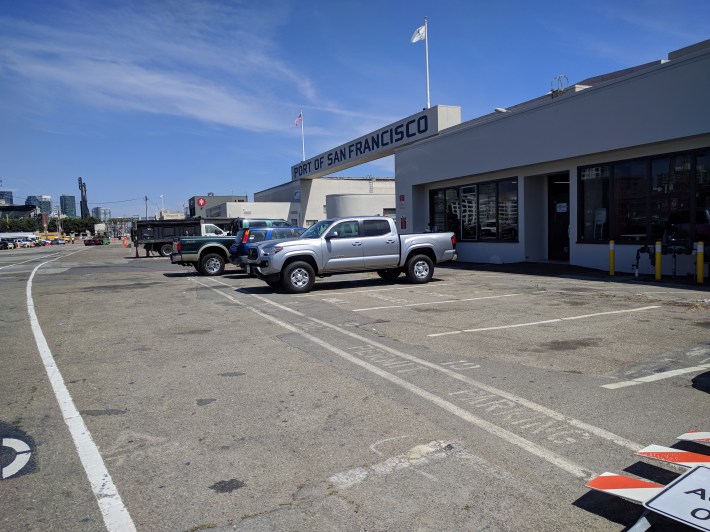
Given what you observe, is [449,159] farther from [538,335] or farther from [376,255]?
[538,335]

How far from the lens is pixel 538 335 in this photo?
26.3ft

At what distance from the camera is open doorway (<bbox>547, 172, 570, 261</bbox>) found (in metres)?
19.3

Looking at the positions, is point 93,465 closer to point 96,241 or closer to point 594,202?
point 594,202

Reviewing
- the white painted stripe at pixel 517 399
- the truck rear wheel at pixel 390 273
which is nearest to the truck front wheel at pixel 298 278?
the truck rear wheel at pixel 390 273

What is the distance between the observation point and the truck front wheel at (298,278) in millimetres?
13437

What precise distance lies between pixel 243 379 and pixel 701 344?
6.04 meters

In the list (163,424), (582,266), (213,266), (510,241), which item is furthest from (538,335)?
(213,266)

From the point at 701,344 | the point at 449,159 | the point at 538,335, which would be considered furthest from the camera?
the point at 449,159

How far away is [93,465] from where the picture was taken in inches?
156

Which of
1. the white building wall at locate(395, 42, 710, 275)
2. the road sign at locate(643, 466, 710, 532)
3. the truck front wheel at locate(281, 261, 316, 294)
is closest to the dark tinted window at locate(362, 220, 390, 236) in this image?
the truck front wheel at locate(281, 261, 316, 294)

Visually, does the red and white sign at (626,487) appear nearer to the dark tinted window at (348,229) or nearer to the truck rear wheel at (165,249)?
the dark tinted window at (348,229)

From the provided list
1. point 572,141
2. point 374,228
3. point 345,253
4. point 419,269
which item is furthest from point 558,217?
point 345,253

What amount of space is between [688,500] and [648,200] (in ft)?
46.5

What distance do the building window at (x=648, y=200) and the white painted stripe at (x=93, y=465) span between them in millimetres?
14330
